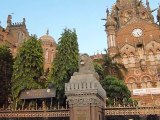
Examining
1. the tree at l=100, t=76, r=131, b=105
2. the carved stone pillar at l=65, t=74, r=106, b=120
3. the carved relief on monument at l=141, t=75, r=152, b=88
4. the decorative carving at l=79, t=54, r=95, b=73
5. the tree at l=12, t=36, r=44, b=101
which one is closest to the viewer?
the carved stone pillar at l=65, t=74, r=106, b=120

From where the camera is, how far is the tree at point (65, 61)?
21219 mm

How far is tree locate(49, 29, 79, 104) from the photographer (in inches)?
835

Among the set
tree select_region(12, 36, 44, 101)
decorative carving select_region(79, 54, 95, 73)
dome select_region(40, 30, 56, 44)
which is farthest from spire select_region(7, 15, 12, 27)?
decorative carving select_region(79, 54, 95, 73)

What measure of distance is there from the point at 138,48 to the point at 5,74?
25.2 m

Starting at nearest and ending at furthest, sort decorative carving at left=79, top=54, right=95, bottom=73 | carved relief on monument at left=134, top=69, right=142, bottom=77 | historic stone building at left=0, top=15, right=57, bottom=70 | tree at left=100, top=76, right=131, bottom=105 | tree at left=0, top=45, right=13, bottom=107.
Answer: decorative carving at left=79, top=54, right=95, bottom=73
tree at left=0, top=45, right=13, bottom=107
tree at left=100, top=76, right=131, bottom=105
carved relief on monument at left=134, top=69, right=142, bottom=77
historic stone building at left=0, top=15, right=57, bottom=70

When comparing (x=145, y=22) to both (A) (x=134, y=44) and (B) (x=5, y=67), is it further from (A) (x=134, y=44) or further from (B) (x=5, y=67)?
(B) (x=5, y=67)

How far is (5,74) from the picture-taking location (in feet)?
77.2

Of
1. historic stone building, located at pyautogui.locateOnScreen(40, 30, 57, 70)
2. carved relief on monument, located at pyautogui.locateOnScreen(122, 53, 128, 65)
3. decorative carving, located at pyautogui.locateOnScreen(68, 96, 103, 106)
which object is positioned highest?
historic stone building, located at pyautogui.locateOnScreen(40, 30, 57, 70)

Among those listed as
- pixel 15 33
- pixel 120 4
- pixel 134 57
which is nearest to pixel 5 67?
pixel 15 33

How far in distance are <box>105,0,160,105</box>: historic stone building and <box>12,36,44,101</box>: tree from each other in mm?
19682

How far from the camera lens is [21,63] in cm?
2173

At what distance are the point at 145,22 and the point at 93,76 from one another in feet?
120

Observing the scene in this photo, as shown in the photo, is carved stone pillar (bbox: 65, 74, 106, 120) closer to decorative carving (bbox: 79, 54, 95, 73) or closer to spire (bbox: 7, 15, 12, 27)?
decorative carving (bbox: 79, 54, 95, 73)

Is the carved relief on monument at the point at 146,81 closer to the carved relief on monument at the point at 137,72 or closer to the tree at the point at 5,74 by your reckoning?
the carved relief on monument at the point at 137,72
